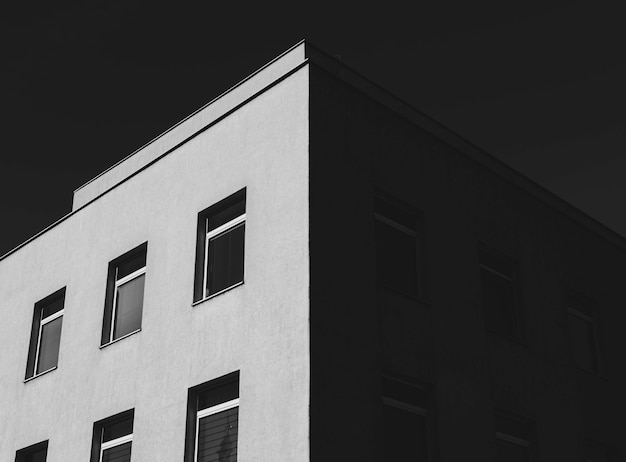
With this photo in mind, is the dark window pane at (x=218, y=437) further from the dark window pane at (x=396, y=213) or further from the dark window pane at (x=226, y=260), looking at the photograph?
the dark window pane at (x=396, y=213)

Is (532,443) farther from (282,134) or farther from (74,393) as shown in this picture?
(74,393)

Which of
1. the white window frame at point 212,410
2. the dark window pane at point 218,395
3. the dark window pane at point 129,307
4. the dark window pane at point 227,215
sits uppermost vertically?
the dark window pane at point 227,215

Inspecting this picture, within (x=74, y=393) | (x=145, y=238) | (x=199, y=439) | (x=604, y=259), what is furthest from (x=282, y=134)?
(x=604, y=259)

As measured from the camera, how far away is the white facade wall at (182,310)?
1277 cm

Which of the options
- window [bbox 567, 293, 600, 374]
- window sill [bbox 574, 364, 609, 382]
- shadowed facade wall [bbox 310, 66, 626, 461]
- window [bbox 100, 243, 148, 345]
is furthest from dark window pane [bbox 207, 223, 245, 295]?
window [bbox 567, 293, 600, 374]

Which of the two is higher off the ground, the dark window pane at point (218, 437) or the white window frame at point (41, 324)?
the white window frame at point (41, 324)

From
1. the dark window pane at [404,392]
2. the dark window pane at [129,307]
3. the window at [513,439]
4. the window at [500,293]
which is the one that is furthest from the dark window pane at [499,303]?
the dark window pane at [129,307]

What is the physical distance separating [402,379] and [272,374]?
211 cm

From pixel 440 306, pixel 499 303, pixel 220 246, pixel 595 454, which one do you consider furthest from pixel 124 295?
pixel 595 454

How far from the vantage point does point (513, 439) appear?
50.6 feet

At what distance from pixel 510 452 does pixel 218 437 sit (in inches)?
193

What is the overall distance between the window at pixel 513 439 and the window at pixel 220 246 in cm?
488

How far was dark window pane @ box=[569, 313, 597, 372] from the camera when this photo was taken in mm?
18109

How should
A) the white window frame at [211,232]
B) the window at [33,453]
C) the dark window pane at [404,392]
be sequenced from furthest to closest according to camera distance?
the window at [33,453], the white window frame at [211,232], the dark window pane at [404,392]
